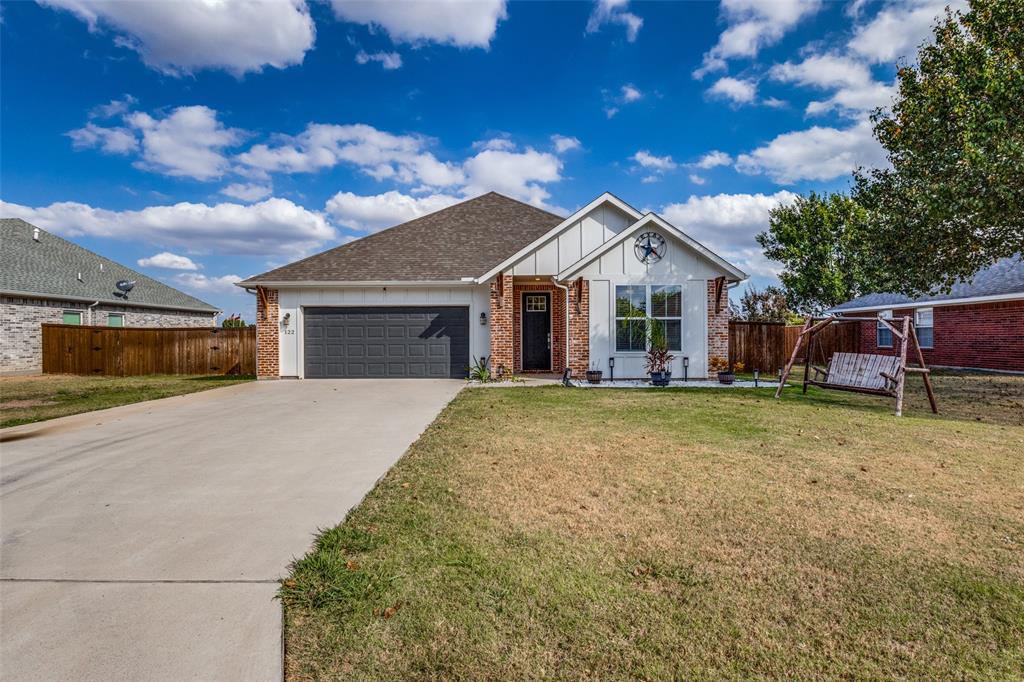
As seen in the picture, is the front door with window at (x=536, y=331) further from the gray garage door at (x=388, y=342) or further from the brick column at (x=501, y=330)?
the gray garage door at (x=388, y=342)

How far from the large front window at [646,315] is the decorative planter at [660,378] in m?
1.18

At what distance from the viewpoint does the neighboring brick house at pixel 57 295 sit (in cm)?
1873

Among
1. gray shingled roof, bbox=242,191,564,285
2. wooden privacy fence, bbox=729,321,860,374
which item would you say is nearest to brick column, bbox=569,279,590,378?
gray shingled roof, bbox=242,191,564,285

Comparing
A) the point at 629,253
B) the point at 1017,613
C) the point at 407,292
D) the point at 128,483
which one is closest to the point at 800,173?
the point at 629,253

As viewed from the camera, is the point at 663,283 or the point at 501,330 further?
the point at 501,330

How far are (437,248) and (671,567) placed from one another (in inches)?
571

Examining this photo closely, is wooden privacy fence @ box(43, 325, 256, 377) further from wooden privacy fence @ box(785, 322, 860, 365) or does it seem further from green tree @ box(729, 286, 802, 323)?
green tree @ box(729, 286, 802, 323)

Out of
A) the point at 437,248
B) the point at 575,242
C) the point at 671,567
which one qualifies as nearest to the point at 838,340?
the point at 575,242

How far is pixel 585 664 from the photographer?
2.08 meters

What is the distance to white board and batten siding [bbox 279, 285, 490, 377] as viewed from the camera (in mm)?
14617

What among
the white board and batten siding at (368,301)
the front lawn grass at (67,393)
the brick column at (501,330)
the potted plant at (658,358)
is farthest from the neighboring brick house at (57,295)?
the potted plant at (658,358)

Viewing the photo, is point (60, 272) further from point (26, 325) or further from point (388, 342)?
point (388, 342)

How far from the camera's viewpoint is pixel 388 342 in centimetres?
1470

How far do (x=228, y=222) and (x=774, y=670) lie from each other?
4105 cm
